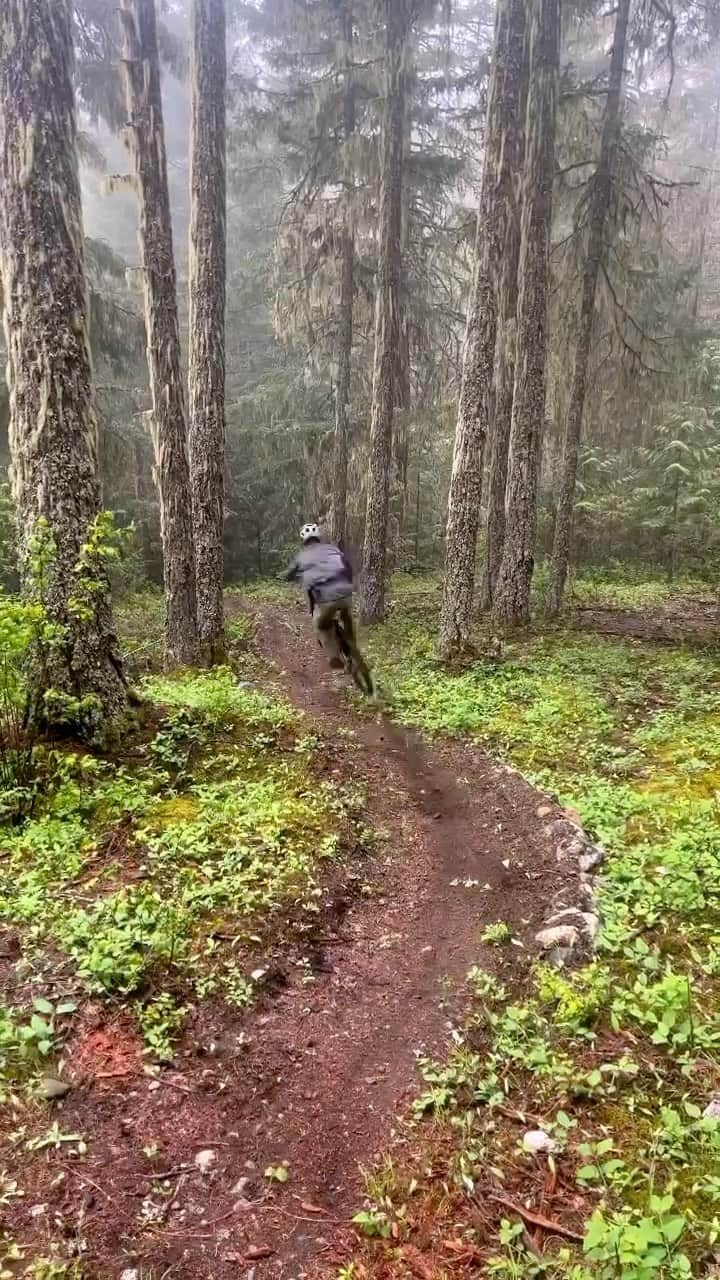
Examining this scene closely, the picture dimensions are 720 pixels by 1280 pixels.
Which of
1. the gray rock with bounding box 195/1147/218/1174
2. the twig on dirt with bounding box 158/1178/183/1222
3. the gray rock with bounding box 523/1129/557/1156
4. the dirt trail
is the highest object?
the gray rock with bounding box 523/1129/557/1156

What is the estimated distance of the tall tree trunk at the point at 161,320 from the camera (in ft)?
33.2

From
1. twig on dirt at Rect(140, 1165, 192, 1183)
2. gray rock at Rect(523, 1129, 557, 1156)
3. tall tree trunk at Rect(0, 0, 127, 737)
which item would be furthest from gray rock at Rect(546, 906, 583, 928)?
tall tree trunk at Rect(0, 0, 127, 737)

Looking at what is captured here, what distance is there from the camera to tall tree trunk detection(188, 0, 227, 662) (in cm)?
1028

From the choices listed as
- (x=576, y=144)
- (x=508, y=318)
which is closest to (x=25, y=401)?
(x=508, y=318)

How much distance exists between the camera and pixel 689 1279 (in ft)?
8.07

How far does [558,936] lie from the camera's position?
4695 millimetres

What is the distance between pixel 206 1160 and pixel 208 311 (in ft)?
34.8

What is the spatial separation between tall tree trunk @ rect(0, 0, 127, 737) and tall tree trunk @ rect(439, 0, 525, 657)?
6115mm

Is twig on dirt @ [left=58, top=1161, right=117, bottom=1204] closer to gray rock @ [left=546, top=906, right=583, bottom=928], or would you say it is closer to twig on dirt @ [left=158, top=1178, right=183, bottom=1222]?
twig on dirt @ [left=158, top=1178, right=183, bottom=1222]

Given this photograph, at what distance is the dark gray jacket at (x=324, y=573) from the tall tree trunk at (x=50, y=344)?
2962mm

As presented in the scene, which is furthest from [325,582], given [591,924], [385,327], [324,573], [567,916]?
[385,327]

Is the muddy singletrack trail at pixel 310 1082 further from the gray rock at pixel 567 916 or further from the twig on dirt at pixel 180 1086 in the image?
the gray rock at pixel 567 916

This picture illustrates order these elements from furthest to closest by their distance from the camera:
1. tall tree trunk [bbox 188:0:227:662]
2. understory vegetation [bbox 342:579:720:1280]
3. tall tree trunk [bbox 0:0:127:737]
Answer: tall tree trunk [bbox 188:0:227:662], tall tree trunk [bbox 0:0:127:737], understory vegetation [bbox 342:579:720:1280]

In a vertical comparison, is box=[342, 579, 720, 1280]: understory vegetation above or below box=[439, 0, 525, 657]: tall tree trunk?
below
